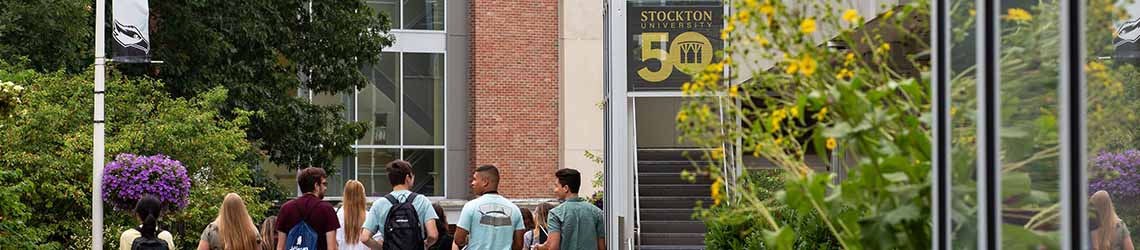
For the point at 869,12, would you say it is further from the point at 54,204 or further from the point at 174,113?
the point at 174,113

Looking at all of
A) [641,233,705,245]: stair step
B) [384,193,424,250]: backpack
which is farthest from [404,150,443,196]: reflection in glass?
[384,193,424,250]: backpack

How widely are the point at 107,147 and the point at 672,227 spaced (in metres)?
7.10

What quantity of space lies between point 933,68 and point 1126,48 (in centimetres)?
214

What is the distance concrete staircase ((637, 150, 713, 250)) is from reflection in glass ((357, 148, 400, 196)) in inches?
524

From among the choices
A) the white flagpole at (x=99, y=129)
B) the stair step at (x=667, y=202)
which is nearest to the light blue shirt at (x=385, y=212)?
the white flagpole at (x=99, y=129)

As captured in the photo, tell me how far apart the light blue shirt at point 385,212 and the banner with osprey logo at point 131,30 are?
25.4ft

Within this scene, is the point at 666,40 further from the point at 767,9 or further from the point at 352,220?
the point at 767,9

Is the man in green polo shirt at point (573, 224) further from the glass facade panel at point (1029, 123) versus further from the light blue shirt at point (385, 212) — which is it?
the glass facade panel at point (1029, 123)

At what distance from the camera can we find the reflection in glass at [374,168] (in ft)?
122

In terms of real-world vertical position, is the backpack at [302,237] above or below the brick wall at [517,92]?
below

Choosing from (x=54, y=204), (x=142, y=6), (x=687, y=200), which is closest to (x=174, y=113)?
(x=54, y=204)

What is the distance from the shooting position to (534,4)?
3928cm

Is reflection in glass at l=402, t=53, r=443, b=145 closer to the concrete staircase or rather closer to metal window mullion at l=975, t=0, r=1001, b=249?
the concrete staircase

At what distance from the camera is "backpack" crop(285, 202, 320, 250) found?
1030 cm
